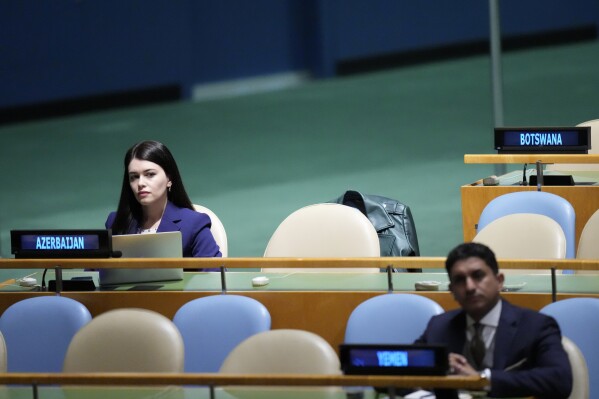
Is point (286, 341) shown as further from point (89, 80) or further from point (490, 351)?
point (89, 80)

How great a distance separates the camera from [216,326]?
183 inches

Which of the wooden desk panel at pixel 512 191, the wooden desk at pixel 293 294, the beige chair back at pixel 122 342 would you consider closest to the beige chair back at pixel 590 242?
the wooden desk at pixel 293 294

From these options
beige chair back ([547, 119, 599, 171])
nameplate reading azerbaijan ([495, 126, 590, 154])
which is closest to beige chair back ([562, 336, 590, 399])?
nameplate reading azerbaijan ([495, 126, 590, 154])

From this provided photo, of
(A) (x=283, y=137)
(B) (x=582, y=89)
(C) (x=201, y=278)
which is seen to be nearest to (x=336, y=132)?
(A) (x=283, y=137)

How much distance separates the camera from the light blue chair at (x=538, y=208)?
5.79m

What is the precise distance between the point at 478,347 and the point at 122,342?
1292 millimetres

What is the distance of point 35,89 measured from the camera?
1381 centimetres

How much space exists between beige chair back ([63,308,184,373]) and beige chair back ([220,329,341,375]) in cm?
29

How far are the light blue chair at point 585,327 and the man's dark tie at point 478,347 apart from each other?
15.3 inches

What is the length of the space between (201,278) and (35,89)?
8983mm

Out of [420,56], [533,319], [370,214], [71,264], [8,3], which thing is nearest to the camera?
[533,319]

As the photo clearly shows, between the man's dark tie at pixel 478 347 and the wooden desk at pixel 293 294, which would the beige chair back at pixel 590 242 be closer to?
the wooden desk at pixel 293 294

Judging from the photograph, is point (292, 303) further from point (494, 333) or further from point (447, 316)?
point (494, 333)

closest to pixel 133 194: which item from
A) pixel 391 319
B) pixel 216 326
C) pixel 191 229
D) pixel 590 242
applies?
pixel 191 229
